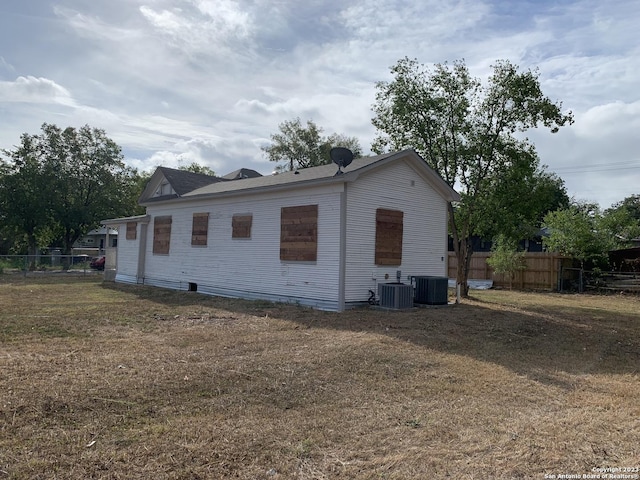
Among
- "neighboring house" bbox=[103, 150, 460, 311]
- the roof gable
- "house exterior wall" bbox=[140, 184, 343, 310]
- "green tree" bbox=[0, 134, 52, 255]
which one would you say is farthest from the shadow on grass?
"green tree" bbox=[0, 134, 52, 255]

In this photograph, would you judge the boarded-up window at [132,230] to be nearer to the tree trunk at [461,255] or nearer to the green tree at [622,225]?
the tree trunk at [461,255]

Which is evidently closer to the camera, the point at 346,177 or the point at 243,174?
the point at 346,177

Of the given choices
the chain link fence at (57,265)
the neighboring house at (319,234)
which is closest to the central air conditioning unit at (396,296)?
the neighboring house at (319,234)

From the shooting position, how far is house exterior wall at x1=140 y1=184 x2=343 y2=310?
11172mm

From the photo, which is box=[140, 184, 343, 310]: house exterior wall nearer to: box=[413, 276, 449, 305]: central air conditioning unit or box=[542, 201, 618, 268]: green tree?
box=[413, 276, 449, 305]: central air conditioning unit

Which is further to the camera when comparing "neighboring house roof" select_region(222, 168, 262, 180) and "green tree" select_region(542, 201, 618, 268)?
→ "neighboring house roof" select_region(222, 168, 262, 180)

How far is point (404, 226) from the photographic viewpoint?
12500 mm

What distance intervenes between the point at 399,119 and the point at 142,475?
15099 millimetres

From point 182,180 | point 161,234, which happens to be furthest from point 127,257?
point 182,180

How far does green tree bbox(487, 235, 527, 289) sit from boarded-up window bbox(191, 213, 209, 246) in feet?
42.6

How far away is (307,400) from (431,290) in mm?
8059

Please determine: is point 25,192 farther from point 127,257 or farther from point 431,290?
point 431,290

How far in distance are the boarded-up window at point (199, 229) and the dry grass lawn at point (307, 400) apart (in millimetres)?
6140

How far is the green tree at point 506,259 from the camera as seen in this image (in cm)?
2068
